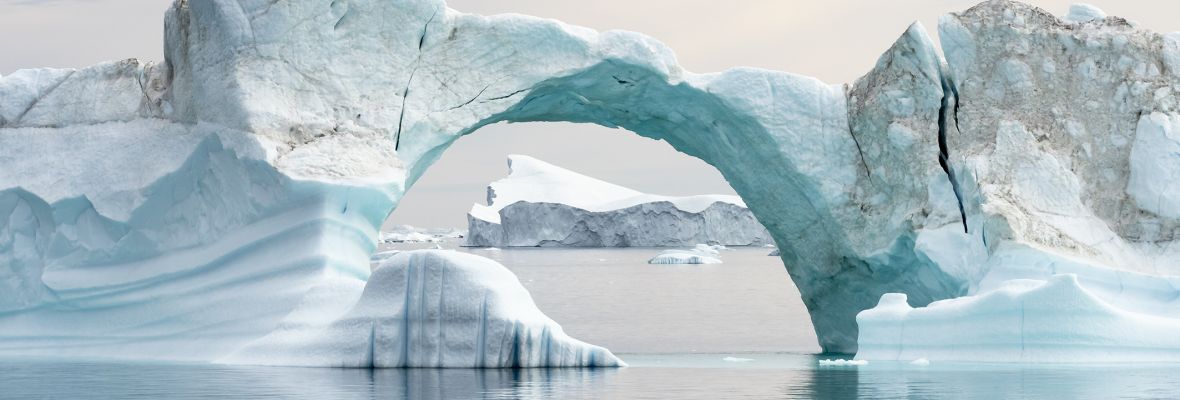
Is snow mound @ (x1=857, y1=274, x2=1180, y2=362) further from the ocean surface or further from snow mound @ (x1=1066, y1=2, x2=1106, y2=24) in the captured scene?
snow mound @ (x1=1066, y1=2, x2=1106, y2=24)

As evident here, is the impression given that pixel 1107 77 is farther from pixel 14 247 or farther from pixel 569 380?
pixel 14 247

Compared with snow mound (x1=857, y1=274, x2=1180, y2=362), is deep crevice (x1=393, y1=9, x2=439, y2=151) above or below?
above

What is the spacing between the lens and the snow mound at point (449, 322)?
1159 centimetres

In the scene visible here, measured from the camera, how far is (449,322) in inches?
459

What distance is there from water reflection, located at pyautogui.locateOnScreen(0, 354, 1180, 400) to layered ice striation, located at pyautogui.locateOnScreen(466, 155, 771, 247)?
40856 millimetres

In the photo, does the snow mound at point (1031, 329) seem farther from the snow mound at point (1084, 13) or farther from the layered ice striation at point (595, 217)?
the layered ice striation at point (595, 217)

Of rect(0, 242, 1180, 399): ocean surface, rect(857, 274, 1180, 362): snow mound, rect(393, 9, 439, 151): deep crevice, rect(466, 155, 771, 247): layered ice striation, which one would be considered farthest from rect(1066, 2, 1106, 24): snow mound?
rect(466, 155, 771, 247): layered ice striation

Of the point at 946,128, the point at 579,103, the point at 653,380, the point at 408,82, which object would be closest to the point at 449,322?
the point at 653,380

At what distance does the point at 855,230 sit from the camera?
1503 cm

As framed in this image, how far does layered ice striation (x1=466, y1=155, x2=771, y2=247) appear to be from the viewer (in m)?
53.7

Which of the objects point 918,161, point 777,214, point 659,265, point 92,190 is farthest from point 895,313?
point 659,265

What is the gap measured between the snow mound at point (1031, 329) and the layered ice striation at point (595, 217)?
3984cm

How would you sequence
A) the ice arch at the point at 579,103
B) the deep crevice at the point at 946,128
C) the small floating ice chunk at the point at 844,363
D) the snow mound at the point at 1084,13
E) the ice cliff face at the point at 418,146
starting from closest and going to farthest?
1. the small floating ice chunk at the point at 844,363
2. the ice cliff face at the point at 418,146
3. the ice arch at the point at 579,103
4. the deep crevice at the point at 946,128
5. the snow mound at the point at 1084,13

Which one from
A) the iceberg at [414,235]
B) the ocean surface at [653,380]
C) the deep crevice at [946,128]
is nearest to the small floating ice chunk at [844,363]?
the ocean surface at [653,380]
